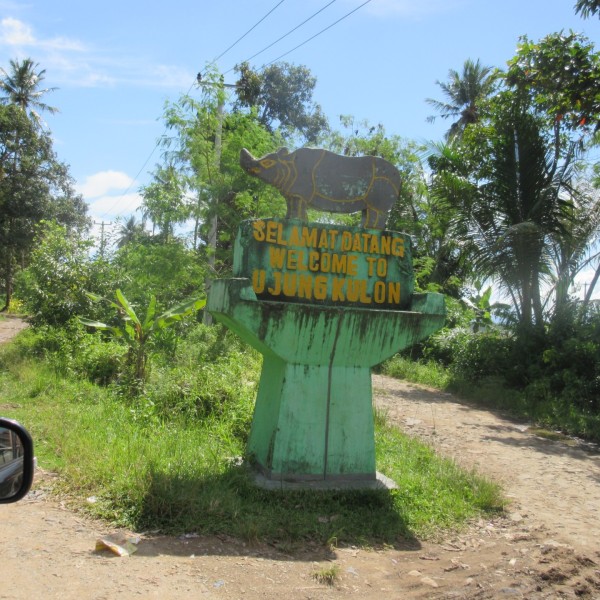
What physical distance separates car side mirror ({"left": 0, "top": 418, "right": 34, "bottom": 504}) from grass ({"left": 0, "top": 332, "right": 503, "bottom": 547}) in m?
2.28

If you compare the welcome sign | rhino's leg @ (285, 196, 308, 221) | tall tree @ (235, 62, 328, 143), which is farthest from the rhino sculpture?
tall tree @ (235, 62, 328, 143)

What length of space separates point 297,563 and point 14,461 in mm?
2460

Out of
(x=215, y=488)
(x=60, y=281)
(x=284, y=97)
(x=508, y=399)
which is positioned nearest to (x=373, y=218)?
(x=215, y=488)

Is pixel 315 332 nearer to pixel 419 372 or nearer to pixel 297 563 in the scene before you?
pixel 297 563

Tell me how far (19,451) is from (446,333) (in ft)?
47.6

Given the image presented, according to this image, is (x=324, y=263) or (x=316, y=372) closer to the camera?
(x=316, y=372)

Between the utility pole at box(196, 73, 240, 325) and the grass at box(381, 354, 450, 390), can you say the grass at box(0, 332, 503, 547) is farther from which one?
the grass at box(381, 354, 450, 390)

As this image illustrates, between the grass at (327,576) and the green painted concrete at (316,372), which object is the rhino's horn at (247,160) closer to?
the green painted concrete at (316,372)

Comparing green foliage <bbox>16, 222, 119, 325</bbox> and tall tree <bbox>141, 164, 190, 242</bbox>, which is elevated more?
tall tree <bbox>141, 164, 190, 242</bbox>

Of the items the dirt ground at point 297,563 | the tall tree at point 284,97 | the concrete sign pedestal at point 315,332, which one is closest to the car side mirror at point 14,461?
the dirt ground at point 297,563

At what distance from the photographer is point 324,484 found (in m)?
5.57

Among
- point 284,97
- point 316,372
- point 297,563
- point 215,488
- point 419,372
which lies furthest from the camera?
point 284,97

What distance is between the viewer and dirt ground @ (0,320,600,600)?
377 cm

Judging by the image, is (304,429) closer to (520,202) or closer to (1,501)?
(1,501)
